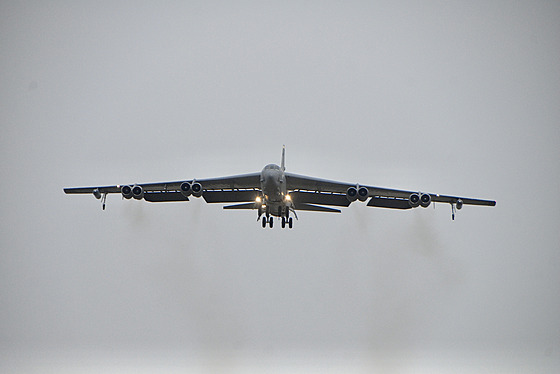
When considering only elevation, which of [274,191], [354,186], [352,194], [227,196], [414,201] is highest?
[227,196]

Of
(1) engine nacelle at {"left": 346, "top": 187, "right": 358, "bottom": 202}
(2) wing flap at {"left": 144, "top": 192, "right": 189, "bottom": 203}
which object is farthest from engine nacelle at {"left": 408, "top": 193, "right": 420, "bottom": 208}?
(2) wing flap at {"left": 144, "top": 192, "right": 189, "bottom": 203}

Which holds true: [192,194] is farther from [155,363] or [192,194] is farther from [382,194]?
[155,363]

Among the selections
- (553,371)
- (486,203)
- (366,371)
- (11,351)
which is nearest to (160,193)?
(486,203)

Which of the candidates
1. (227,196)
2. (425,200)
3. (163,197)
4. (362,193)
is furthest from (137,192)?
(425,200)

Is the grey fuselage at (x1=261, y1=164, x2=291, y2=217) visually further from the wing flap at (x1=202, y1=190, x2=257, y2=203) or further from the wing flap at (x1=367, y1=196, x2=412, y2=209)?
the wing flap at (x1=367, y1=196, x2=412, y2=209)

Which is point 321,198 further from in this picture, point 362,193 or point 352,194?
point 362,193

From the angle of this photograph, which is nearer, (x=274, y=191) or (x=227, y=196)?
(x=274, y=191)

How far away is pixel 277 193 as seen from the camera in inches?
847

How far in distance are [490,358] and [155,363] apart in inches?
934

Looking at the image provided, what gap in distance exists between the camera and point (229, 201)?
25.5m

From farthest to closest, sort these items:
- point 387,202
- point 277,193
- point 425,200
A: point 387,202 → point 425,200 → point 277,193

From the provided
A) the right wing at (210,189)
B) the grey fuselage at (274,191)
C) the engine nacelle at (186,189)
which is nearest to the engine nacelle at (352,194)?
the grey fuselage at (274,191)

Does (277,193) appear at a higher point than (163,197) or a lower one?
lower

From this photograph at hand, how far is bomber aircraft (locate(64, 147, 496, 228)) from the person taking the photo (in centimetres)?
2208
